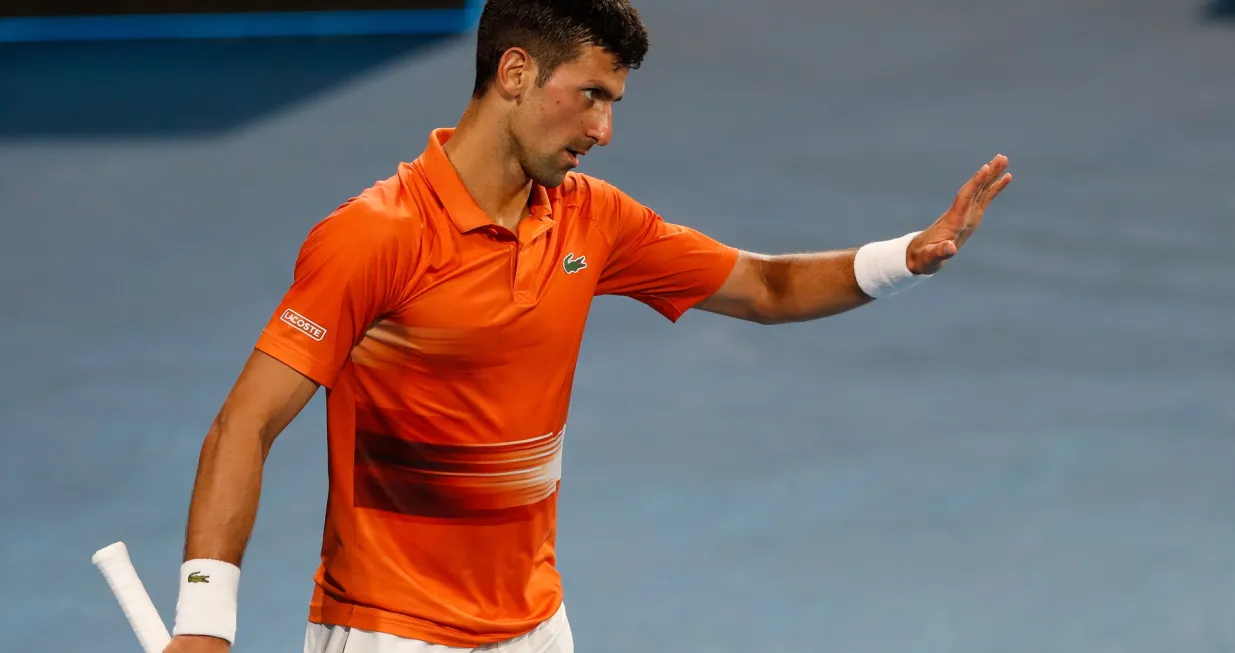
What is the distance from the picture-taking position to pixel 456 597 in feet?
11.1

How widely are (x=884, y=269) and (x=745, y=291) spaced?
1.15 ft

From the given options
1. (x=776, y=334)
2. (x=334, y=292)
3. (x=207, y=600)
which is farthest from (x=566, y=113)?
(x=776, y=334)

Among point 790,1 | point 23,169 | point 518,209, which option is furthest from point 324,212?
point 518,209

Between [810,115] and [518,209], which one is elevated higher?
[810,115]

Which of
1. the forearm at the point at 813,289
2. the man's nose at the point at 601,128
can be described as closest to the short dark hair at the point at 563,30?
the man's nose at the point at 601,128

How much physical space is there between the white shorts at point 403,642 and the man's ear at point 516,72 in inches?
46.0

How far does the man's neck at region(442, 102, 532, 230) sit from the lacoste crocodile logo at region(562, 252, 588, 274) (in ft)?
0.58

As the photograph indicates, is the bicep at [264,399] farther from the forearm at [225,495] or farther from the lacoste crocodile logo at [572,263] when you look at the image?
the lacoste crocodile logo at [572,263]

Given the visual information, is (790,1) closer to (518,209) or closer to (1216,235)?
(1216,235)

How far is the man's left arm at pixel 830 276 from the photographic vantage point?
3.79 m

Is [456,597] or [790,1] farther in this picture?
[790,1]

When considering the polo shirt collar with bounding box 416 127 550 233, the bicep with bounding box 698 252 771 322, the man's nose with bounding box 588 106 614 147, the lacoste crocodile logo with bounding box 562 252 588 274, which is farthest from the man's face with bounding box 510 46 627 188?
the bicep with bounding box 698 252 771 322

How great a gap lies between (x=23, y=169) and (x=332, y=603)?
715cm

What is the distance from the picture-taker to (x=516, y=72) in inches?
127
